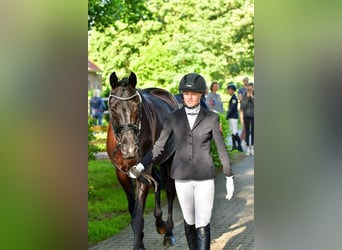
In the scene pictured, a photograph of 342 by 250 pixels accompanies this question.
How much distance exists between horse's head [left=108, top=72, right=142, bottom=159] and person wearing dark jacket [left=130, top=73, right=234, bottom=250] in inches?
31.0

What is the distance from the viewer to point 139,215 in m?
6.93

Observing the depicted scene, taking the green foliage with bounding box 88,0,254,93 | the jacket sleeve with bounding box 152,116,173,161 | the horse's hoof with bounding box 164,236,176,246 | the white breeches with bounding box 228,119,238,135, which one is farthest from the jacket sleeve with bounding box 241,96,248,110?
the jacket sleeve with bounding box 152,116,173,161

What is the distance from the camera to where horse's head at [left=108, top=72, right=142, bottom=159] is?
666 cm

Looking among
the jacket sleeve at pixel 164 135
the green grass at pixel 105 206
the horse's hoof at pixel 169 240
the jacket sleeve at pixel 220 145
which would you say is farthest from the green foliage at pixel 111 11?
the jacket sleeve at pixel 220 145

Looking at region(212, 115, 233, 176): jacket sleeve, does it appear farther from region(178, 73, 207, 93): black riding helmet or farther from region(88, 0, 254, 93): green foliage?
region(88, 0, 254, 93): green foliage

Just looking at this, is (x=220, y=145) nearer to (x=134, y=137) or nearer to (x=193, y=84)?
(x=193, y=84)

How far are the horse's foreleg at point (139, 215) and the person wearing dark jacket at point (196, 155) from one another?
1.03 meters

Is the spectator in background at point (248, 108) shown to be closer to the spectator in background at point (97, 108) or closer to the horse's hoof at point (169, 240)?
the spectator in background at point (97, 108)

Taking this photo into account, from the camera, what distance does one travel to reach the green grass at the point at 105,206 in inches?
344

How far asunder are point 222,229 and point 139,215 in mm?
2332
